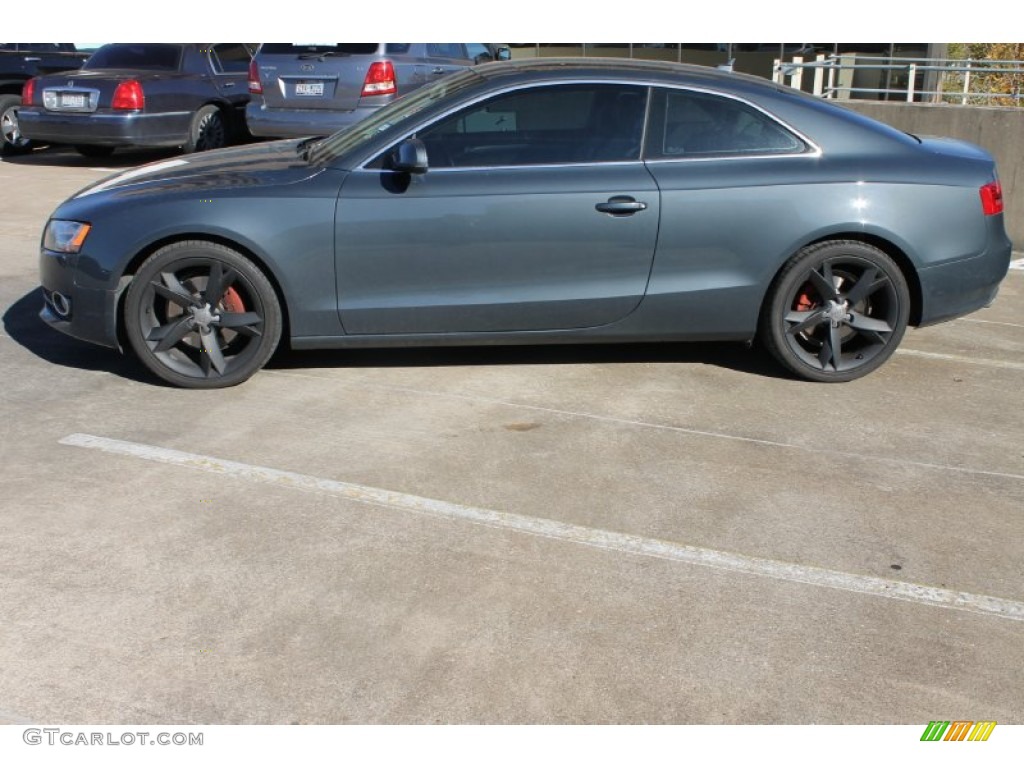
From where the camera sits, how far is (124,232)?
581cm

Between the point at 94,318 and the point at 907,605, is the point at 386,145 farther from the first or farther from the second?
the point at 907,605

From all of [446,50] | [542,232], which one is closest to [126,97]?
[446,50]

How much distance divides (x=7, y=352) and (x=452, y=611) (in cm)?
379

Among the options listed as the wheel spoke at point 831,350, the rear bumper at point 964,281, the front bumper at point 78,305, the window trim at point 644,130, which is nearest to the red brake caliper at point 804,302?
the wheel spoke at point 831,350

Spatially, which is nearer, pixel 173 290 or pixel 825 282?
pixel 173 290

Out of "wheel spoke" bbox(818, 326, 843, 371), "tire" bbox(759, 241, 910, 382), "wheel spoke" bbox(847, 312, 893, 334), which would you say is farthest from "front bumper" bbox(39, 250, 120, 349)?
"wheel spoke" bbox(847, 312, 893, 334)

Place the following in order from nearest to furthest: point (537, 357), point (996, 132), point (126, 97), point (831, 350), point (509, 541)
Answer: point (509, 541) < point (831, 350) < point (537, 357) < point (996, 132) < point (126, 97)

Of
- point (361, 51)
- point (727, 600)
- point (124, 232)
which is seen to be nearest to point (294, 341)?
A: point (124, 232)

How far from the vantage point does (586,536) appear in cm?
445

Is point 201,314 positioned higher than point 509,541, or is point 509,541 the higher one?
point 201,314

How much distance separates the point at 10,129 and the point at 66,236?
31.1ft

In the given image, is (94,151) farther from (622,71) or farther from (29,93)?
(622,71)

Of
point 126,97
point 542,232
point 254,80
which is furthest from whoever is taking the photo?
point 126,97

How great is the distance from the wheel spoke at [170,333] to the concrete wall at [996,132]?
21.4 feet
